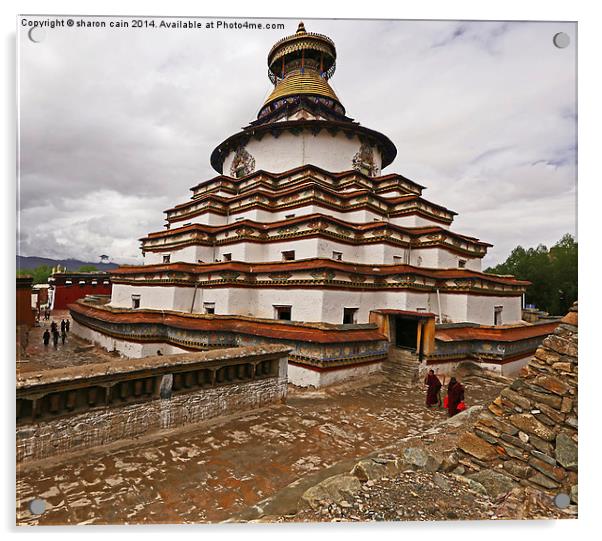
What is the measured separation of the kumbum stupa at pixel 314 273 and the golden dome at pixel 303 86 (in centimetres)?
12

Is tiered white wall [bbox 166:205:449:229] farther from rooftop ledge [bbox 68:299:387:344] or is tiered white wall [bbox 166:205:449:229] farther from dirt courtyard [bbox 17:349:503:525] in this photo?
dirt courtyard [bbox 17:349:503:525]

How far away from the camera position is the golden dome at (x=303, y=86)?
17.3 m

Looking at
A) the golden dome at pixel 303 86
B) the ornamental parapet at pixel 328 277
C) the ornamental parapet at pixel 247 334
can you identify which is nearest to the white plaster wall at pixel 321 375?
the ornamental parapet at pixel 247 334

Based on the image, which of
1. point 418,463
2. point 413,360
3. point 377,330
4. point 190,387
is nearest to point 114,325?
point 190,387

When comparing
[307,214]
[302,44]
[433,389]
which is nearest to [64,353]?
[307,214]

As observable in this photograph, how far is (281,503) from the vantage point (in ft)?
10.1

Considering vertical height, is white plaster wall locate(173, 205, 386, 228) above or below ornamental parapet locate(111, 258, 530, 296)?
above

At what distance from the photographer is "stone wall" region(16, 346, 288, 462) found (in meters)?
3.38

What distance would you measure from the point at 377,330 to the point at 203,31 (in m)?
7.57

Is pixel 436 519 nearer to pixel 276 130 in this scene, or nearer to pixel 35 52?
pixel 35 52

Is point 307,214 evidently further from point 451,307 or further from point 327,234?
point 451,307

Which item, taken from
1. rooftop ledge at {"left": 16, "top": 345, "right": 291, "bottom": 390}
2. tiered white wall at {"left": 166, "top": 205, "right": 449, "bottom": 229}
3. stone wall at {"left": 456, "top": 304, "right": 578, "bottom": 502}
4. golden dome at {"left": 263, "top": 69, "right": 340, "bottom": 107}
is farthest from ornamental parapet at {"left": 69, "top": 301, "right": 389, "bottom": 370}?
golden dome at {"left": 263, "top": 69, "right": 340, "bottom": 107}

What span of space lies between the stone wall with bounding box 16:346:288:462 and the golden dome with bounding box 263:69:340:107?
1601 centimetres

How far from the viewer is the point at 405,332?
10.9m
